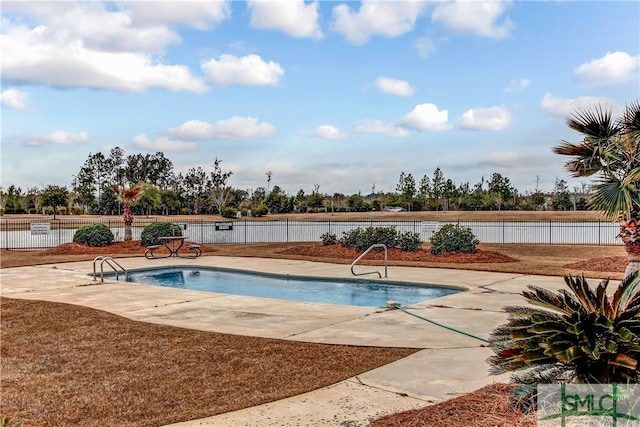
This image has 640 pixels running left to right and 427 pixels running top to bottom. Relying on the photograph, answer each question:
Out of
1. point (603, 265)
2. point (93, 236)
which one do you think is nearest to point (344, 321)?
point (603, 265)

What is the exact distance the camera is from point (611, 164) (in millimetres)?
10336

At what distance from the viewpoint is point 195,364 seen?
626 centimetres

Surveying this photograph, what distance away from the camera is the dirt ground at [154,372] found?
14.8ft

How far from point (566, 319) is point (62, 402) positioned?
470 cm

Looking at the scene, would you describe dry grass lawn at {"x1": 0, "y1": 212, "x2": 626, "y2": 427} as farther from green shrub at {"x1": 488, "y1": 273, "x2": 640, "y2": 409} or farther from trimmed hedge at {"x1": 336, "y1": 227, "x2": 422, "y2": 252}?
trimmed hedge at {"x1": 336, "y1": 227, "x2": 422, "y2": 252}

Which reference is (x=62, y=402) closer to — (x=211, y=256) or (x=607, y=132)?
(x=607, y=132)

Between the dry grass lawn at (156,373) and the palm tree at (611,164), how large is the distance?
617 cm

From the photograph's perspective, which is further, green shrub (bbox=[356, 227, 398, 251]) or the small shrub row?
green shrub (bbox=[356, 227, 398, 251])

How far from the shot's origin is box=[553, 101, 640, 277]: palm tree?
991 centimetres

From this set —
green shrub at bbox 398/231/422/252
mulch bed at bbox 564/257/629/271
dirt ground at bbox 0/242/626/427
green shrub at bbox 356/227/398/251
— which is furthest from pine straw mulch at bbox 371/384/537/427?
green shrub at bbox 356/227/398/251

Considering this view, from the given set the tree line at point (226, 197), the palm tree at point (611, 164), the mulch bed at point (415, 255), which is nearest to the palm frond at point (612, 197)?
the palm tree at point (611, 164)

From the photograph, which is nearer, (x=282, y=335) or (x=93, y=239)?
(x=282, y=335)

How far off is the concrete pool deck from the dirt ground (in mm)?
343

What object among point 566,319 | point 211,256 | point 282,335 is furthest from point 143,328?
point 211,256
